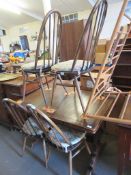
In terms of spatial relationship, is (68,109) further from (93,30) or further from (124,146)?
(93,30)

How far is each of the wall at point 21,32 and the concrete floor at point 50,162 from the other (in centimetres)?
836

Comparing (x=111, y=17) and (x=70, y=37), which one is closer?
(x=70, y=37)

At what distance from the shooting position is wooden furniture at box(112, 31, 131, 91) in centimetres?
243

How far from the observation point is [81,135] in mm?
1390

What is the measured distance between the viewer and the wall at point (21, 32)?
9016 millimetres

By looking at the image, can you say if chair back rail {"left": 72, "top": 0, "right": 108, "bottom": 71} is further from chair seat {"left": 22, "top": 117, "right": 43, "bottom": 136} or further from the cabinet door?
the cabinet door

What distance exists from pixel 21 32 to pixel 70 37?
6771mm

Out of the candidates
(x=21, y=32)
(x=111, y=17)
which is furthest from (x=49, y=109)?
(x=21, y=32)

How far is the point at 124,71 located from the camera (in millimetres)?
2539

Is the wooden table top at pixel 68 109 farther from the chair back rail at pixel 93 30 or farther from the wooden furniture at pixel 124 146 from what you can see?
the chair back rail at pixel 93 30

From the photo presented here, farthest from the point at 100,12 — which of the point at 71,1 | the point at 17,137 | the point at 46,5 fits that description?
the point at 71,1

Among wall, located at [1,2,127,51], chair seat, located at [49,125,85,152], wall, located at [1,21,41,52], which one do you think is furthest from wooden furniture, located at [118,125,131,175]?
wall, located at [1,21,41,52]

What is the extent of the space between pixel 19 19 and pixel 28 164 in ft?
28.6

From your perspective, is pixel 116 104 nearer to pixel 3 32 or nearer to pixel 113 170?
pixel 113 170
